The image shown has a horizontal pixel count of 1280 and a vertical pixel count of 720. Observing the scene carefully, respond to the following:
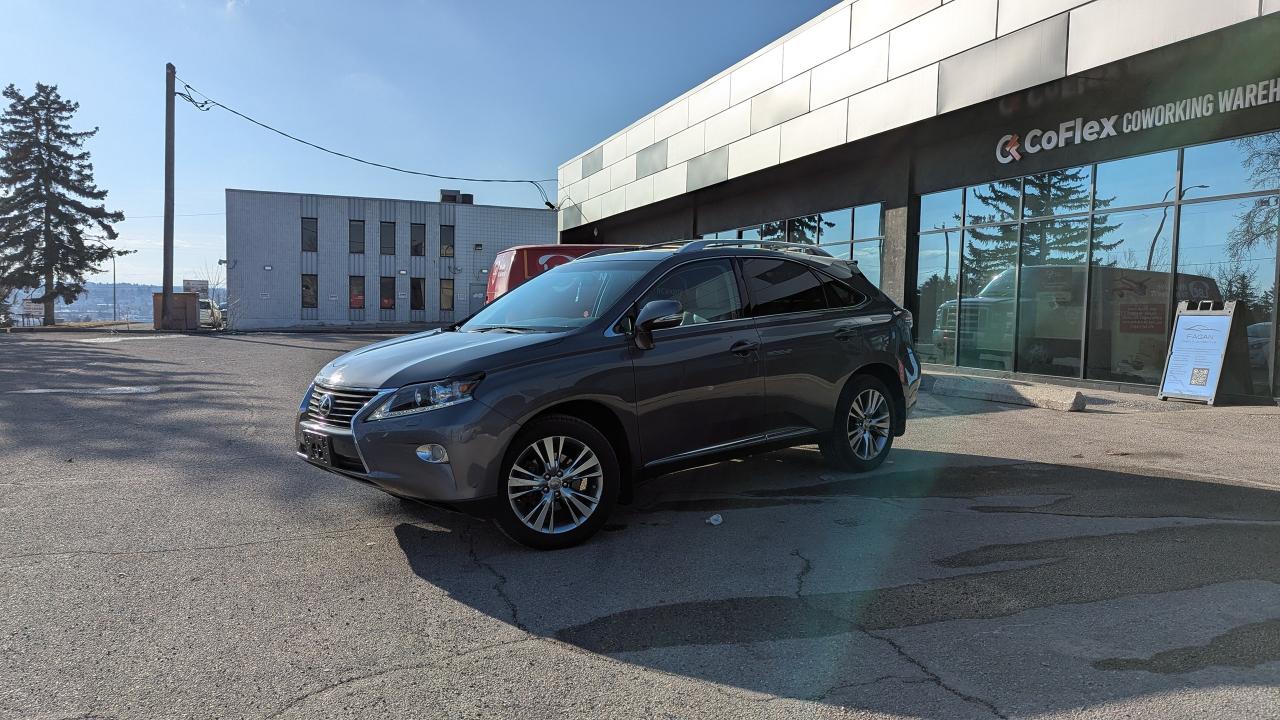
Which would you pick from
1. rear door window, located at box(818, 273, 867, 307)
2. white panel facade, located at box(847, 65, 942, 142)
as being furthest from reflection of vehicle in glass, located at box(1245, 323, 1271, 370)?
rear door window, located at box(818, 273, 867, 307)

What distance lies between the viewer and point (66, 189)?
167 feet

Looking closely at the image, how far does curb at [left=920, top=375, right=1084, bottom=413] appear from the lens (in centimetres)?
1071

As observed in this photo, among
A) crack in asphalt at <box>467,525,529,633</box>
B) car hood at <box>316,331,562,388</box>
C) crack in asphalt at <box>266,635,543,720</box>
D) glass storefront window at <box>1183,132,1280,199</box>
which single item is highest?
glass storefront window at <box>1183,132,1280,199</box>

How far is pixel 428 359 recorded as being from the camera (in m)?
4.51

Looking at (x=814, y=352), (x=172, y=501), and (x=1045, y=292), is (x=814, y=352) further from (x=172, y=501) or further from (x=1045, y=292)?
(x=1045, y=292)

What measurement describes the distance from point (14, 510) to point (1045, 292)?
46.1 ft

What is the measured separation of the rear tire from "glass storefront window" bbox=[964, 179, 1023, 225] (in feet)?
30.7

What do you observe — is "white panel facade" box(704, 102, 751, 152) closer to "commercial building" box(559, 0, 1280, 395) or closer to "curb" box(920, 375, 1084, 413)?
"commercial building" box(559, 0, 1280, 395)

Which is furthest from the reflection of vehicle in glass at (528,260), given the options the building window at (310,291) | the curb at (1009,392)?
the building window at (310,291)

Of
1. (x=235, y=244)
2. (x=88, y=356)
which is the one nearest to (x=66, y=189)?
(x=235, y=244)

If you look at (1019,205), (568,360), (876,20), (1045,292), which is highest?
(876,20)

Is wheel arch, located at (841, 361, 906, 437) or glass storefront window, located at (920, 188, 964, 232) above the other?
glass storefront window, located at (920, 188, 964, 232)

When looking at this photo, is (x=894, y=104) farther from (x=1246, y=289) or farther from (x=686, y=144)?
(x=686, y=144)

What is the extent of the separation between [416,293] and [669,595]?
46531 millimetres
